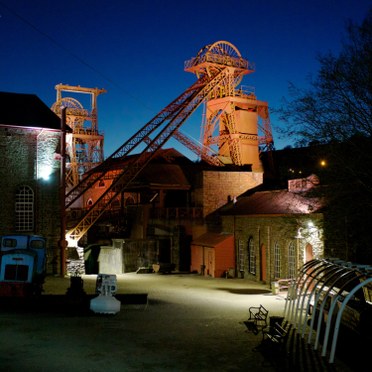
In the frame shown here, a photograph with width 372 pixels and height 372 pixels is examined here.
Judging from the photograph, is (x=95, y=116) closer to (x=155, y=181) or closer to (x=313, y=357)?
(x=155, y=181)

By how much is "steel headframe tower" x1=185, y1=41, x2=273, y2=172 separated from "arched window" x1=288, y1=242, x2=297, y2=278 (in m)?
21.1

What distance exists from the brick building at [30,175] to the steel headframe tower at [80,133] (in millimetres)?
21188

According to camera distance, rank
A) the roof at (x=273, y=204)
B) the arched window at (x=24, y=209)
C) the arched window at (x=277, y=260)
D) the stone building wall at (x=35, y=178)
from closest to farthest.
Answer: the roof at (x=273, y=204), the arched window at (x=277, y=260), the stone building wall at (x=35, y=178), the arched window at (x=24, y=209)

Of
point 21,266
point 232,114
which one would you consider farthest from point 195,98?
point 21,266

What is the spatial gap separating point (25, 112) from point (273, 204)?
54.9ft

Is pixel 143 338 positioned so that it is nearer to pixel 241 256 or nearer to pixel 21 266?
pixel 21 266

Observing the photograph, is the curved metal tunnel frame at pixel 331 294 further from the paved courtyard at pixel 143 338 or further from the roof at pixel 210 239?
the roof at pixel 210 239

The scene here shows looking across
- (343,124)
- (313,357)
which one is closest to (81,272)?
(343,124)

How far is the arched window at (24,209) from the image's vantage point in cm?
3356

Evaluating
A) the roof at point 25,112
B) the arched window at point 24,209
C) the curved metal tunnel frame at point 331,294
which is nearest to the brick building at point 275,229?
the curved metal tunnel frame at point 331,294

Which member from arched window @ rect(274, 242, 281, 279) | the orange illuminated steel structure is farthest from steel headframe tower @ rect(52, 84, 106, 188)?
arched window @ rect(274, 242, 281, 279)

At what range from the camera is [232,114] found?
50.5 metres

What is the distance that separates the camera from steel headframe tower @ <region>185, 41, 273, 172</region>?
49500 mm

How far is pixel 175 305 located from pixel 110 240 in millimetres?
19451
